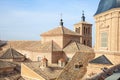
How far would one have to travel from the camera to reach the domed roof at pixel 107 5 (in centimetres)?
1711

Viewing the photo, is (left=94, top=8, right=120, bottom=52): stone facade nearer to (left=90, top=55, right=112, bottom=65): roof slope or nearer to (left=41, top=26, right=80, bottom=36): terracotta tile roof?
(left=90, top=55, right=112, bottom=65): roof slope

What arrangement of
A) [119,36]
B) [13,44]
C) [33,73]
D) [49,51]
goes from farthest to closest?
[13,44], [49,51], [33,73], [119,36]

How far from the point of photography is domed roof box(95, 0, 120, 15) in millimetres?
17109

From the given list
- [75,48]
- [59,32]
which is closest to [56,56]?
[75,48]

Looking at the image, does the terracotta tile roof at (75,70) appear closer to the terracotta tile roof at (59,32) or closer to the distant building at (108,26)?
the distant building at (108,26)

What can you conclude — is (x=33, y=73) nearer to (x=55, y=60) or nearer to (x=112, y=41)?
(x=55, y=60)

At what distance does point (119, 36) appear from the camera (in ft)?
55.8

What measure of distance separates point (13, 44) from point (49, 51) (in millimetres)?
12967

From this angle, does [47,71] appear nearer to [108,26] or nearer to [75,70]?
[75,70]

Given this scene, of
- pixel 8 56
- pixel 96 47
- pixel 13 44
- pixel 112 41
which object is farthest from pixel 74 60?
pixel 13 44

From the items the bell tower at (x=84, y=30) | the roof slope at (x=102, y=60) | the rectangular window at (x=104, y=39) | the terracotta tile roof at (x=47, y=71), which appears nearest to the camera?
the roof slope at (x=102, y=60)

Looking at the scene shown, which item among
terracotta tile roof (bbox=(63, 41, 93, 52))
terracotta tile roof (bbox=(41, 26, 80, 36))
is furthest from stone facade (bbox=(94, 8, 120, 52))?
terracotta tile roof (bbox=(41, 26, 80, 36))

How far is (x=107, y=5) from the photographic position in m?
18.2

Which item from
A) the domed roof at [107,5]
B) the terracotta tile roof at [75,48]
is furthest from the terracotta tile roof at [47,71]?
the domed roof at [107,5]
